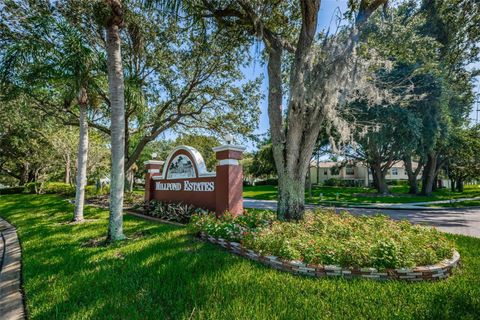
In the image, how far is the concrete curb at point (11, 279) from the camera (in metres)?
3.06

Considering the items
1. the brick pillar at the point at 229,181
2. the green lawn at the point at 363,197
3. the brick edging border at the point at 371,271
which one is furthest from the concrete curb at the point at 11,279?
the green lawn at the point at 363,197

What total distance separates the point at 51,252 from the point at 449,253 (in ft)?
23.4

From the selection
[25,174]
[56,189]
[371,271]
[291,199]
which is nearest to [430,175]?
[291,199]

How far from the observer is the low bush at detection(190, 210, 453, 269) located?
3.71m

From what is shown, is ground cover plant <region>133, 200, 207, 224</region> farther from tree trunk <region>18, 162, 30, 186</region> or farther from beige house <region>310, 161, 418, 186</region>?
beige house <region>310, 161, 418, 186</region>

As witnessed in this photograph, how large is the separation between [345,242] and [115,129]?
508 cm

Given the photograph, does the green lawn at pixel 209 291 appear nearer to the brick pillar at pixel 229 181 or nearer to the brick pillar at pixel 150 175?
the brick pillar at pixel 229 181

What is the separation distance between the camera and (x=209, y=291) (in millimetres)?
3176

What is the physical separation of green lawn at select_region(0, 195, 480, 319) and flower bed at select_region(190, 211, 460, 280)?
184 millimetres

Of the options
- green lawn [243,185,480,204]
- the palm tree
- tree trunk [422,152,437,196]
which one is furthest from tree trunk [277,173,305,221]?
tree trunk [422,152,437,196]

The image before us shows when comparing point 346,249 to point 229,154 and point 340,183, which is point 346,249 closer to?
point 229,154

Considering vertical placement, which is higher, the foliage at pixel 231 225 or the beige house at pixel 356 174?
the beige house at pixel 356 174

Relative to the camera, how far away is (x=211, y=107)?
13.6 metres

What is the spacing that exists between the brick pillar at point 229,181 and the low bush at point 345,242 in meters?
1.59
